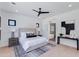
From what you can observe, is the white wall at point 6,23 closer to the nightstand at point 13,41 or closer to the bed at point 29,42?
the nightstand at point 13,41

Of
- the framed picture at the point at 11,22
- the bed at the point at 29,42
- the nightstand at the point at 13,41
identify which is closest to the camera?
the bed at the point at 29,42

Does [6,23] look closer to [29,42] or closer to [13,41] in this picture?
[13,41]

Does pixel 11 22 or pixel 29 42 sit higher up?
pixel 11 22

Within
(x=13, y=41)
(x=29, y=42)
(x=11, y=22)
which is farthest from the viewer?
(x=11, y=22)

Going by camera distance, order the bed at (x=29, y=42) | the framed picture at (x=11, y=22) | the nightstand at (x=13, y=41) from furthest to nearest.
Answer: the framed picture at (x=11, y=22), the nightstand at (x=13, y=41), the bed at (x=29, y=42)

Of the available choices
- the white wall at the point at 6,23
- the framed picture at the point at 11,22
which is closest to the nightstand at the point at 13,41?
the white wall at the point at 6,23

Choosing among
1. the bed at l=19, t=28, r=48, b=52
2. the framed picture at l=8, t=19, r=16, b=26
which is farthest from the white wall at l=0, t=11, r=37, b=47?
the bed at l=19, t=28, r=48, b=52

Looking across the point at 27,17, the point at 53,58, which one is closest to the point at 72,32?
the point at 53,58

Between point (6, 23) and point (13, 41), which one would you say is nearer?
point (13, 41)

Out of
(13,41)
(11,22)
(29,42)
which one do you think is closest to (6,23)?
(11,22)

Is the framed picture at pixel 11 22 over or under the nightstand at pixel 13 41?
over

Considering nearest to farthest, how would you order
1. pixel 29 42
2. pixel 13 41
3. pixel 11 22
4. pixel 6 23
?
pixel 29 42 → pixel 13 41 → pixel 6 23 → pixel 11 22

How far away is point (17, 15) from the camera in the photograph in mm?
6617

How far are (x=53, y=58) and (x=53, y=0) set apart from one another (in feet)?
8.62
